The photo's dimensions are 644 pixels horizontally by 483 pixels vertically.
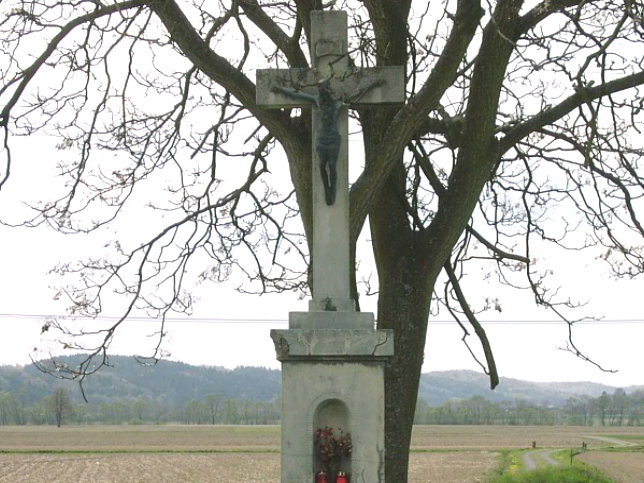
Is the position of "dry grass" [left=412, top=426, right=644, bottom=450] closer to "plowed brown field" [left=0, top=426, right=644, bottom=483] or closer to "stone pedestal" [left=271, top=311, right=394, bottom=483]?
"plowed brown field" [left=0, top=426, right=644, bottom=483]

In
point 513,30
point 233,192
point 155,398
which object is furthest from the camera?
point 155,398

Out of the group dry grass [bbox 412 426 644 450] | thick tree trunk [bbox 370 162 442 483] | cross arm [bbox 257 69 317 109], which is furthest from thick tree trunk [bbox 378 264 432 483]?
dry grass [bbox 412 426 644 450]

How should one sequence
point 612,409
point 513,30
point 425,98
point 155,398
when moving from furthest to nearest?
1. point 155,398
2. point 612,409
3. point 513,30
4. point 425,98

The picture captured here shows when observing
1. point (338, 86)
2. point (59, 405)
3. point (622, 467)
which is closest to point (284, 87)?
point (338, 86)

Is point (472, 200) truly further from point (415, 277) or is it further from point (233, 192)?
point (233, 192)

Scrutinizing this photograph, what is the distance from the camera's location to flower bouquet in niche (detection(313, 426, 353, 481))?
6723 millimetres

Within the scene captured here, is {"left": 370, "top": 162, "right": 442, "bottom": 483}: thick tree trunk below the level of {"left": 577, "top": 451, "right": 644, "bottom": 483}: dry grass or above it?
above

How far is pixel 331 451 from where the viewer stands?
264 inches

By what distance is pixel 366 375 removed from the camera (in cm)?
677

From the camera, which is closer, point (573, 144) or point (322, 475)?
point (322, 475)

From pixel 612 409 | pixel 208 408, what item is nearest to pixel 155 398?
pixel 208 408

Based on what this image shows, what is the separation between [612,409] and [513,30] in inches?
4367

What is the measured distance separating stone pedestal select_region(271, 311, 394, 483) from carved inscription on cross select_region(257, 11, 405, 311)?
491 millimetres

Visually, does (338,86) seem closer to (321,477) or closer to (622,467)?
(321,477)
